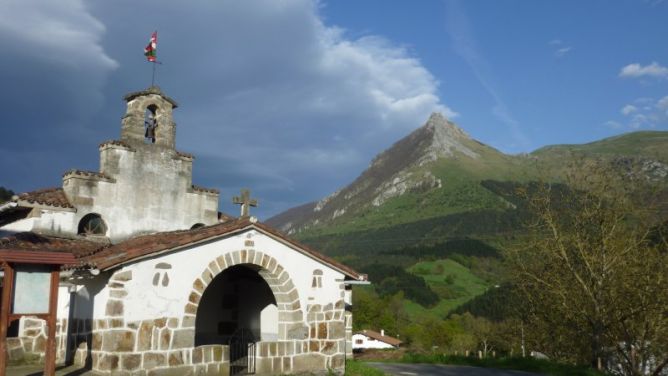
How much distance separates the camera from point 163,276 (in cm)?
1172

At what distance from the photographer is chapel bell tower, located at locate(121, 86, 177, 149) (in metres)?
16.9

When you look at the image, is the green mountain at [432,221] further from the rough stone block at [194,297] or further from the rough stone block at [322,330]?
the rough stone block at [194,297]

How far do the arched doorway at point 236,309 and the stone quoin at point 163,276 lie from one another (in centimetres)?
3

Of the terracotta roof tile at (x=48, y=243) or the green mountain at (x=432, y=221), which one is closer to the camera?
the terracotta roof tile at (x=48, y=243)

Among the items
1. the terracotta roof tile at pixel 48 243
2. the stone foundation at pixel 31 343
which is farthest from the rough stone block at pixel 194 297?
the stone foundation at pixel 31 343

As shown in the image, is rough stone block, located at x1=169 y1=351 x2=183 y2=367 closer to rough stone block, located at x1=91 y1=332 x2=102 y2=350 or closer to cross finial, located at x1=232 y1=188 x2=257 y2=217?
rough stone block, located at x1=91 y1=332 x2=102 y2=350

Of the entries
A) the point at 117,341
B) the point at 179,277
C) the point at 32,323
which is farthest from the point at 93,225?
the point at 117,341

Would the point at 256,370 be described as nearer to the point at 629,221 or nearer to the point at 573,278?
the point at 573,278

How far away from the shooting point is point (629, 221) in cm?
1964

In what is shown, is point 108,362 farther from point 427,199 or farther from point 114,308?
point 427,199

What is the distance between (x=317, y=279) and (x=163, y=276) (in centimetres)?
375

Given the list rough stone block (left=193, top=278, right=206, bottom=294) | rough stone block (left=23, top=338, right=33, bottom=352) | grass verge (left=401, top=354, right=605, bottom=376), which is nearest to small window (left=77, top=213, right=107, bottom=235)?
rough stone block (left=23, top=338, right=33, bottom=352)

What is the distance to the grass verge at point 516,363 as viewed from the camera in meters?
14.7

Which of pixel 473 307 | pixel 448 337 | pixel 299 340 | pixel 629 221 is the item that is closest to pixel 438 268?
pixel 473 307
